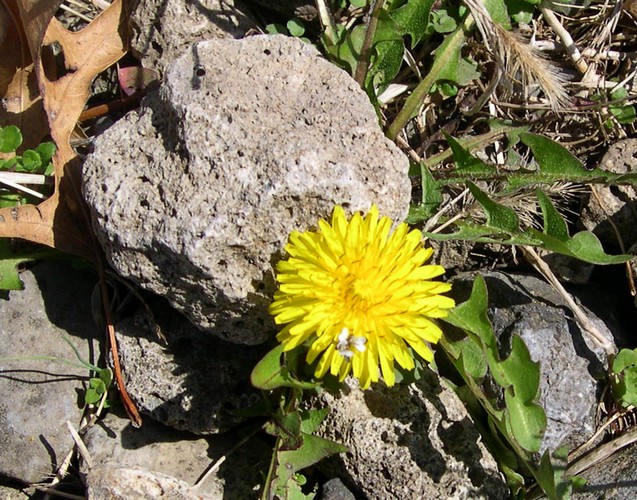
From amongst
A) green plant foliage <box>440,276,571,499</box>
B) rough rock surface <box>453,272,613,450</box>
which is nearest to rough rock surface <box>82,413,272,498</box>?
green plant foliage <box>440,276,571,499</box>

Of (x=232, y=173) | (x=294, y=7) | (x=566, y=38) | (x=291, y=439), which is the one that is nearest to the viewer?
(x=232, y=173)

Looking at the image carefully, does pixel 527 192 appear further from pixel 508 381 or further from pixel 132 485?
pixel 132 485

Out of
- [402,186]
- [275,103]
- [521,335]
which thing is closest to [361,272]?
[402,186]

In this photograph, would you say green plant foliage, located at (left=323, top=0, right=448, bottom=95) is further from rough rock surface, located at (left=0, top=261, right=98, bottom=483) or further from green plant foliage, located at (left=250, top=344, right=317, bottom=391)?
rough rock surface, located at (left=0, top=261, right=98, bottom=483)

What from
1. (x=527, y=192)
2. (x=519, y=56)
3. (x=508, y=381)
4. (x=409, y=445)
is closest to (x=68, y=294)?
(x=409, y=445)

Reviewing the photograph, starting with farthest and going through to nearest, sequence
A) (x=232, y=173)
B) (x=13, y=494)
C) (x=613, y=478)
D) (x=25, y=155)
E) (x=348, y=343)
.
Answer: (x=13, y=494) < (x=25, y=155) < (x=613, y=478) < (x=232, y=173) < (x=348, y=343)

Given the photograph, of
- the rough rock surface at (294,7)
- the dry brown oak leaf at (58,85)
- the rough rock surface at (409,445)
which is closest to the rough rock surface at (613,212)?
the rough rock surface at (409,445)
